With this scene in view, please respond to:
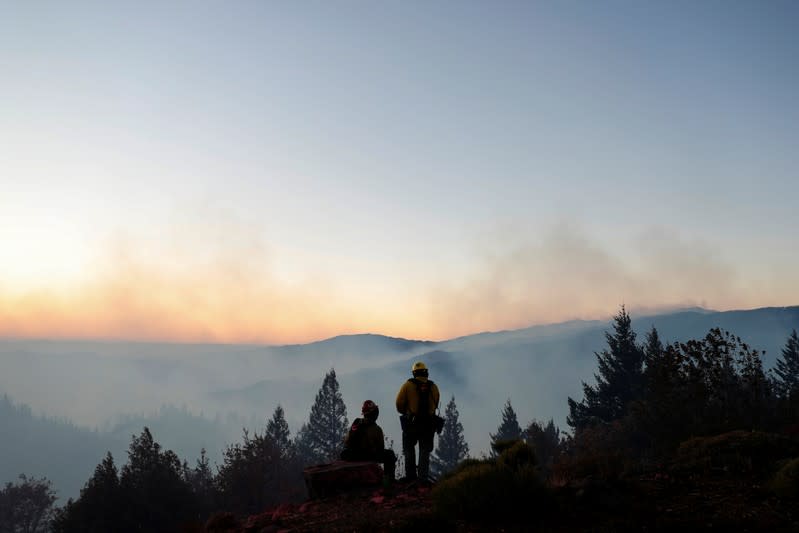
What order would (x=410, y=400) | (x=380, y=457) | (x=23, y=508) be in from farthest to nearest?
(x=23, y=508), (x=380, y=457), (x=410, y=400)

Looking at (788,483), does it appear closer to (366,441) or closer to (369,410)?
(369,410)

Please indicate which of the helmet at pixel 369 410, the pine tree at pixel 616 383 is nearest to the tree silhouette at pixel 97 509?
the helmet at pixel 369 410

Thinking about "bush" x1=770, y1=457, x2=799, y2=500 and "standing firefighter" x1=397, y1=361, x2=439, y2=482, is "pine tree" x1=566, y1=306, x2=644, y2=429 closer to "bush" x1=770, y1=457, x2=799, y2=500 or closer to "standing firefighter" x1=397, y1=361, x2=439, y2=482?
"standing firefighter" x1=397, y1=361, x2=439, y2=482

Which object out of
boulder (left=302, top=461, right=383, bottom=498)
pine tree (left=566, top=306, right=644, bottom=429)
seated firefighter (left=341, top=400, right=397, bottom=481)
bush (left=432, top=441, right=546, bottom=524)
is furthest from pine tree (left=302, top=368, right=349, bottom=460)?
bush (left=432, top=441, right=546, bottom=524)

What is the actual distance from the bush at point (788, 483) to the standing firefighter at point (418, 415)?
5.28 metres

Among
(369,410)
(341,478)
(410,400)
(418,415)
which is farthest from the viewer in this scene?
(369,410)

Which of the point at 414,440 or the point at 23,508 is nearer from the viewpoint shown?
the point at 414,440

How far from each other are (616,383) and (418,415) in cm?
3462

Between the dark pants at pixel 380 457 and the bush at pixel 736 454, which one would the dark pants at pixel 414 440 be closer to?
the dark pants at pixel 380 457

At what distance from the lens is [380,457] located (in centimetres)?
984

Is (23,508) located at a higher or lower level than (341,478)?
lower

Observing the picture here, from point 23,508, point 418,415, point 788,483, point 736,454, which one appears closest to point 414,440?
point 418,415

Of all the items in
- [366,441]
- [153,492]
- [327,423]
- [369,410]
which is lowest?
[327,423]

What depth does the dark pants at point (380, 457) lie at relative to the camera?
9562 millimetres
